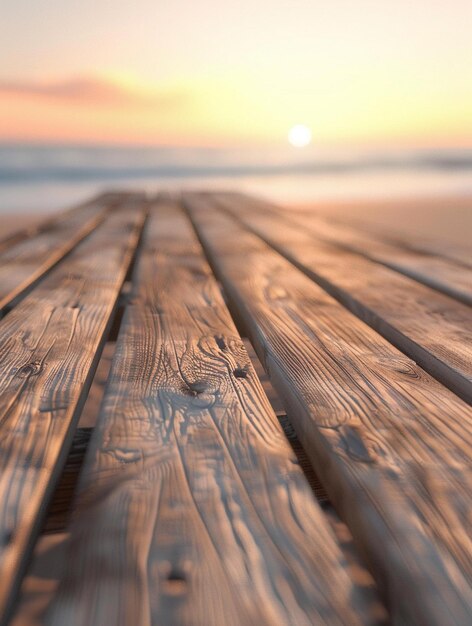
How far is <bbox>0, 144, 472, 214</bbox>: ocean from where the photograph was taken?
10.3 meters

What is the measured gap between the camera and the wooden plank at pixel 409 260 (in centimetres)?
151

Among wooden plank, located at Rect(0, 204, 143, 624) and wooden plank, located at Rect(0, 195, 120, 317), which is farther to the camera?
wooden plank, located at Rect(0, 195, 120, 317)

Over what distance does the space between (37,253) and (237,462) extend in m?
1.56

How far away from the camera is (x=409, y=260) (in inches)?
74.2

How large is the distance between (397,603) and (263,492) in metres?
0.18

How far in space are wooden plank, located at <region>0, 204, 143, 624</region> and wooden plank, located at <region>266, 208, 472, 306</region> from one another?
2.91ft

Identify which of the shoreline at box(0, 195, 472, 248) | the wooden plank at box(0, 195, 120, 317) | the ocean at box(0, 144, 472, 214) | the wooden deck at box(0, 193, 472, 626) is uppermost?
the wooden deck at box(0, 193, 472, 626)

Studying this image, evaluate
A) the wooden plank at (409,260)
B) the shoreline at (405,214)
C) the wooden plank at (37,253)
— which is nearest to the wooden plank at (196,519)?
the wooden plank at (37,253)

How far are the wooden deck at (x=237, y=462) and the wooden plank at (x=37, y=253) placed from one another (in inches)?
2.2

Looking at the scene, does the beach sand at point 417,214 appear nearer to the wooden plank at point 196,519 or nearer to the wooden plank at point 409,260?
the wooden plank at point 409,260

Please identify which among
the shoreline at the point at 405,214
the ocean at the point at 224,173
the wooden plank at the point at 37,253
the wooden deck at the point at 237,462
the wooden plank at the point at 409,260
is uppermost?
the wooden deck at the point at 237,462

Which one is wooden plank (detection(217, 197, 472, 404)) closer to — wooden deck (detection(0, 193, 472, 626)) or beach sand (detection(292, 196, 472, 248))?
wooden deck (detection(0, 193, 472, 626))

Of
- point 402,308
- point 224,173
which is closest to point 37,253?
point 402,308

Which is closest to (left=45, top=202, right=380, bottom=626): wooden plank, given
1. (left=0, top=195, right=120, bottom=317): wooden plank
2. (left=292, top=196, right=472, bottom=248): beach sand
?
(left=0, top=195, right=120, bottom=317): wooden plank
